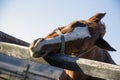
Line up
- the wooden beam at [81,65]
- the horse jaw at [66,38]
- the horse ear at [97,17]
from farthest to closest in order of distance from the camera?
the horse ear at [97,17], the horse jaw at [66,38], the wooden beam at [81,65]

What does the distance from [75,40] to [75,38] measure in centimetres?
3

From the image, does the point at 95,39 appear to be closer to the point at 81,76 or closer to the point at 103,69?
the point at 81,76

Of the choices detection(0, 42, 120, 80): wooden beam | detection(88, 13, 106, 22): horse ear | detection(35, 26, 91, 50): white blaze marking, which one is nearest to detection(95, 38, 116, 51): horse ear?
detection(88, 13, 106, 22): horse ear

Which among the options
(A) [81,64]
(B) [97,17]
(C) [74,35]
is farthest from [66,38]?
(B) [97,17]

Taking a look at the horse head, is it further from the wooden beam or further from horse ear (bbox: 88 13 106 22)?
the wooden beam

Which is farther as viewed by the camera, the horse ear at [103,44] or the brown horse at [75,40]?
the horse ear at [103,44]

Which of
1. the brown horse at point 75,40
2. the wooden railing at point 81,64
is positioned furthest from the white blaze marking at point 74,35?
the wooden railing at point 81,64

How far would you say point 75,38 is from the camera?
2.77 metres

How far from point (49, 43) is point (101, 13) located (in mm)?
1272

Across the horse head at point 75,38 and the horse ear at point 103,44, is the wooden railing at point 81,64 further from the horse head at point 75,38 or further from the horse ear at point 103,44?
the horse ear at point 103,44

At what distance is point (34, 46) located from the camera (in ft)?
7.66

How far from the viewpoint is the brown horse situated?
244 centimetres

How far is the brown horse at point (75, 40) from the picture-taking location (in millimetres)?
2440

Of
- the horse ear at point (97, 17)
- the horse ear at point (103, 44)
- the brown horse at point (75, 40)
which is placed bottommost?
the horse ear at point (103, 44)
